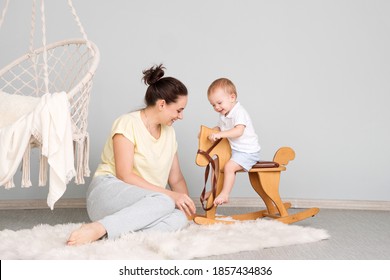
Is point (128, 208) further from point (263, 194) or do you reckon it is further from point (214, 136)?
point (263, 194)

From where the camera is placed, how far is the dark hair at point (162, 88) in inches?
96.3

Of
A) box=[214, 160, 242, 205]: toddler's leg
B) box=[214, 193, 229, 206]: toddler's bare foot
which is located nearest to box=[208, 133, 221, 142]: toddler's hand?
box=[214, 160, 242, 205]: toddler's leg

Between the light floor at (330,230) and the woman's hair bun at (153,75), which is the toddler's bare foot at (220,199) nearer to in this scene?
the light floor at (330,230)

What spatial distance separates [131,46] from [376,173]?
1723 mm

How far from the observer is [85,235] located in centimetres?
198

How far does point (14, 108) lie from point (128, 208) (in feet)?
2.51

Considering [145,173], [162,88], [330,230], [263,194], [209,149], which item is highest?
[162,88]

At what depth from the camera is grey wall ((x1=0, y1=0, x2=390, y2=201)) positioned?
3443mm

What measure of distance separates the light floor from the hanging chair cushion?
1.76 ft

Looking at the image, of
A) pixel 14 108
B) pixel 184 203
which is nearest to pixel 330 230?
pixel 184 203

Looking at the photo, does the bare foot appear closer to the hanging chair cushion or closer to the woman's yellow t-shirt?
the woman's yellow t-shirt

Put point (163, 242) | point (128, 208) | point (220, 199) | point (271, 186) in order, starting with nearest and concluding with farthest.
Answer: point (163, 242) < point (128, 208) < point (220, 199) < point (271, 186)

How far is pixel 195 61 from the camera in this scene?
11.3 feet

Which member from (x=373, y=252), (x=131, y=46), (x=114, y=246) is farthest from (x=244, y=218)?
(x=131, y=46)
